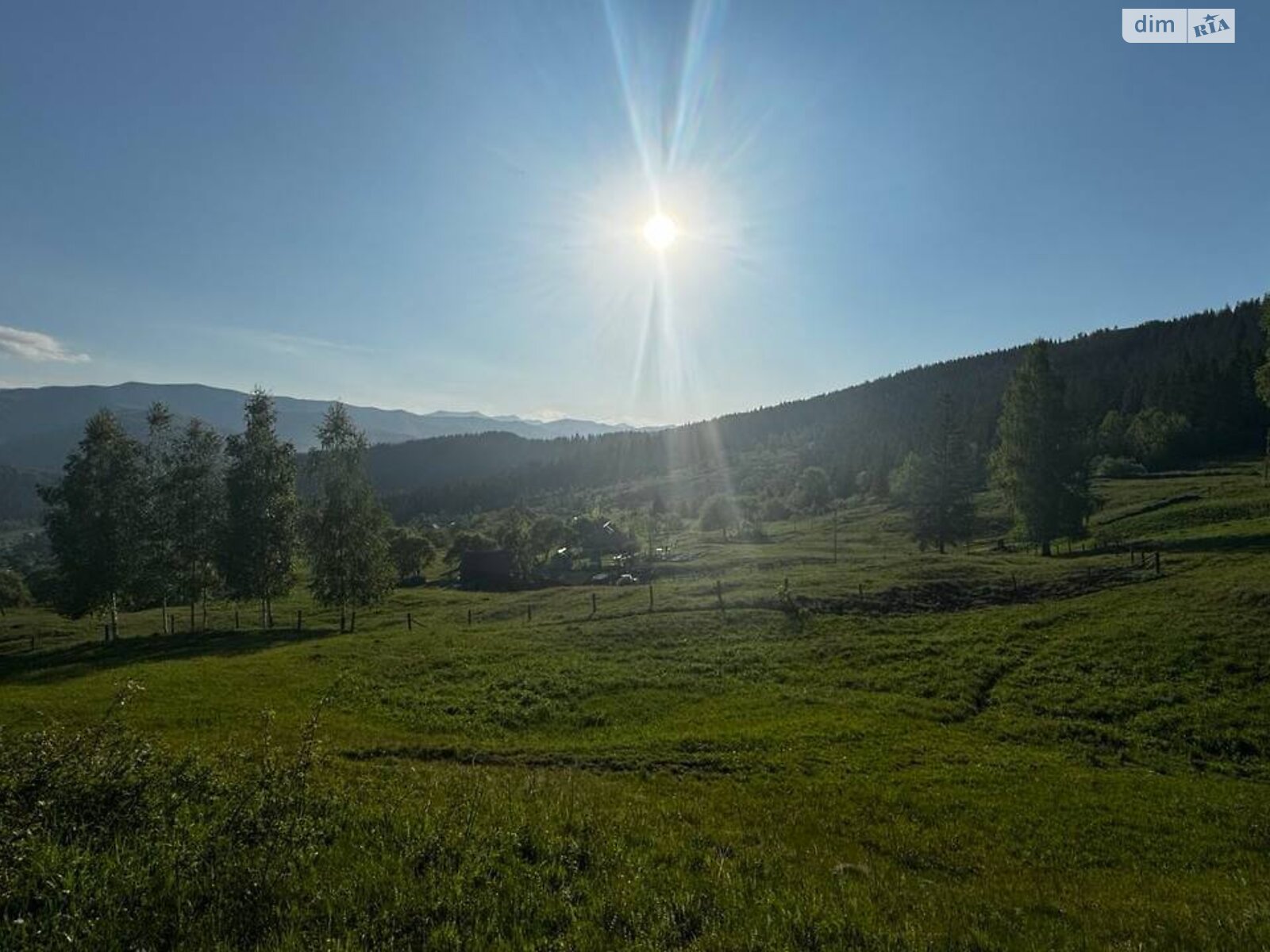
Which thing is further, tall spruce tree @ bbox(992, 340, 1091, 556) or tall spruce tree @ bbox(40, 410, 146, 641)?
tall spruce tree @ bbox(992, 340, 1091, 556)

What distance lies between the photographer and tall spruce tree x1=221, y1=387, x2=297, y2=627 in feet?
185

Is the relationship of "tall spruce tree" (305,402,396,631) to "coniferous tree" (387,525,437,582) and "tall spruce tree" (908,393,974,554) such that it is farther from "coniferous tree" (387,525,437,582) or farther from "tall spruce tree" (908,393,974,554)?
"tall spruce tree" (908,393,974,554)

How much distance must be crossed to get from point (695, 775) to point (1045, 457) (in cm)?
5613

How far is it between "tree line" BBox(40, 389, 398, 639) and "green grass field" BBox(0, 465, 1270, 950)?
620 cm

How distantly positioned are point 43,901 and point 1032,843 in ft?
60.0

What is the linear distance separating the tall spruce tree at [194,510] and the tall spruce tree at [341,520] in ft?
29.4

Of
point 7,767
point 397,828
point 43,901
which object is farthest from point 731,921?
point 7,767

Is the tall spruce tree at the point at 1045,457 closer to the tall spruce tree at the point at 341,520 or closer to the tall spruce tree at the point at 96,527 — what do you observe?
the tall spruce tree at the point at 341,520

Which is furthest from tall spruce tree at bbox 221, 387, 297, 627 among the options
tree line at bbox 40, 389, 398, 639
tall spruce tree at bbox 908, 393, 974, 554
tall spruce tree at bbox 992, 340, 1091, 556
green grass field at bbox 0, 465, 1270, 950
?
tall spruce tree at bbox 908, 393, 974, 554

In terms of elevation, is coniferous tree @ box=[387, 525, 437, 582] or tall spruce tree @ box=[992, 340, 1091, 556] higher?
tall spruce tree @ box=[992, 340, 1091, 556]

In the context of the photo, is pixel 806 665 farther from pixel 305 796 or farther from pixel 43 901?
pixel 43 901

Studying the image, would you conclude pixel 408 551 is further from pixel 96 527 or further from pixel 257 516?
pixel 96 527

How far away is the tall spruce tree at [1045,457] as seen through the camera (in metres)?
60.8

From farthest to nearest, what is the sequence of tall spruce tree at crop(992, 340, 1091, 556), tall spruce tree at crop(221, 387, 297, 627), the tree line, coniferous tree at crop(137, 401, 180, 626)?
tall spruce tree at crop(992, 340, 1091, 556), coniferous tree at crop(137, 401, 180, 626), tall spruce tree at crop(221, 387, 297, 627), the tree line
